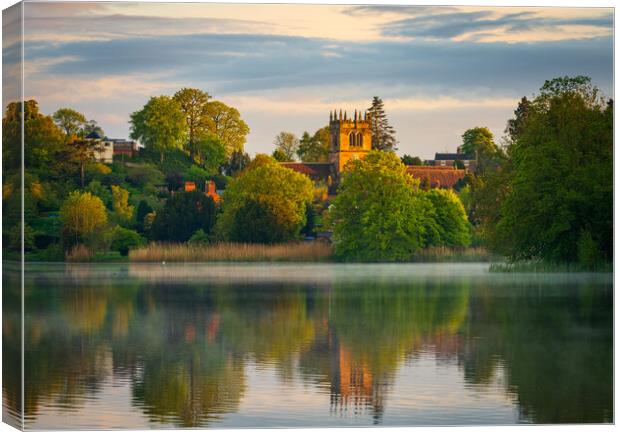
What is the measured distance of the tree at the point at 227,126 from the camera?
1534 cm

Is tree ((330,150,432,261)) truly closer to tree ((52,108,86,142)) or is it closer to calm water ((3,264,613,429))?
calm water ((3,264,613,429))

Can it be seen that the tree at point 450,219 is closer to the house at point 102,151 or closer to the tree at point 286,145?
the tree at point 286,145

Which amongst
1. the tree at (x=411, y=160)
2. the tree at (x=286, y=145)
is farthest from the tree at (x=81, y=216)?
the tree at (x=411, y=160)

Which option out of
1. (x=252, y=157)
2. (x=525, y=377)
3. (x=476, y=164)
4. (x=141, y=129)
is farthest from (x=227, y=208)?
(x=525, y=377)

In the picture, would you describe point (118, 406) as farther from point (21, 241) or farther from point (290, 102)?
point (290, 102)

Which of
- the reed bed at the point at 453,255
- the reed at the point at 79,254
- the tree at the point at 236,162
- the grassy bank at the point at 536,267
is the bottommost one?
the grassy bank at the point at 536,267

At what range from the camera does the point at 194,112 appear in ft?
51.2

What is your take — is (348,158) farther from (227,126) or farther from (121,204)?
(121,204)

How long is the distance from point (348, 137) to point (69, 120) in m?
3.80

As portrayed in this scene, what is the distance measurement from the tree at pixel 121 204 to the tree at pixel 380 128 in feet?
10.2

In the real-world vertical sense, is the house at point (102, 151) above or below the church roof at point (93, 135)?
below

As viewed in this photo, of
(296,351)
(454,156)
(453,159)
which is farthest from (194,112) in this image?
(453,159)

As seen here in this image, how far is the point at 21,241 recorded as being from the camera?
503 inches

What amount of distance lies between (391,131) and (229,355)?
3578 mm
